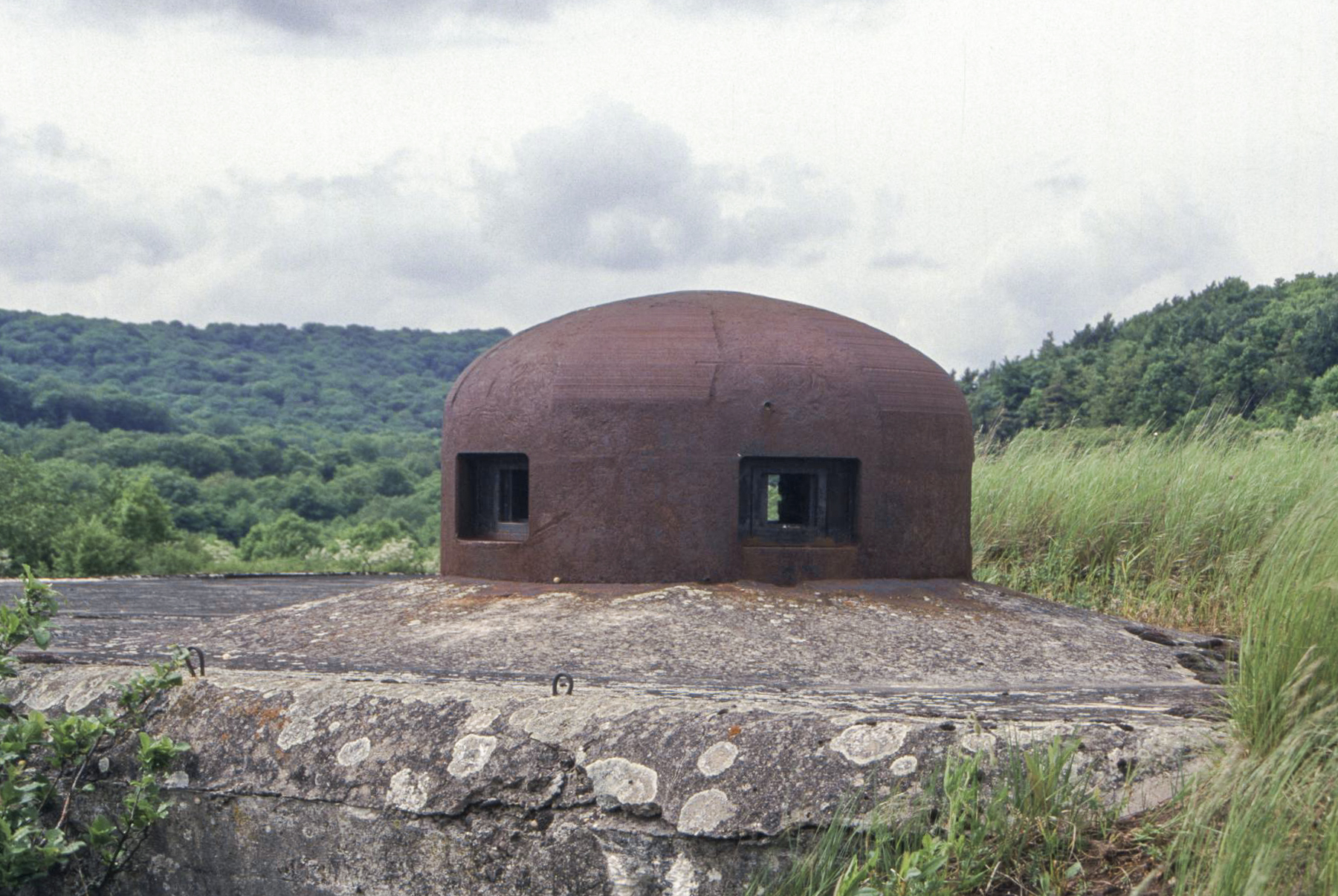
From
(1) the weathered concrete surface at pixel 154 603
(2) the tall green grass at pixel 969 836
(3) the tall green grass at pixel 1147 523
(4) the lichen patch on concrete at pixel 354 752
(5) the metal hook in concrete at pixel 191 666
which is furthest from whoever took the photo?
(3) the tall green grass at pixel 1147 523

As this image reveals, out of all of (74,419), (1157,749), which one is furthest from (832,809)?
(74,419)

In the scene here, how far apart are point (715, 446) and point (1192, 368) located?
1714 cm

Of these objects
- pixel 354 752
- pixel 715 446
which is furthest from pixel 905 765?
pixel 715 446

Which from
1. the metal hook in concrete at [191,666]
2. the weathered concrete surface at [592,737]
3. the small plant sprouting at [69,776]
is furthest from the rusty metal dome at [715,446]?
the small plant sprouting at [69,776]

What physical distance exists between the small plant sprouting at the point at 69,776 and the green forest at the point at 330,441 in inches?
318

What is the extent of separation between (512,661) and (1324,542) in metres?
2.80

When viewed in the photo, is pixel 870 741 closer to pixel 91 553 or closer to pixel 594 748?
pixel 594 748

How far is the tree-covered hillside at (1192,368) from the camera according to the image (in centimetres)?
2025

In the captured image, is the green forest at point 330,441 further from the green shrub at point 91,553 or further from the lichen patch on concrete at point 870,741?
the lichen patch on concrete at point 870,741

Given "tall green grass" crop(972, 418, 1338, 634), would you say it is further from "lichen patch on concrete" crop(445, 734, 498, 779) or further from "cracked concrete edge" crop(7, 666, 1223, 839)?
"lichen patch on concrete" crop(445, 734, 498, 779)

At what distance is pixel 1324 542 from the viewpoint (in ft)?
13.0

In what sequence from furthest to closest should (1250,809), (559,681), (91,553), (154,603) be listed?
(91,553) → (154,603) → (559,681) → (1250,809)

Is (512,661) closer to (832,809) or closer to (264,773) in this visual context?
(264,773)

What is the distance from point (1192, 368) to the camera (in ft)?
70.6
